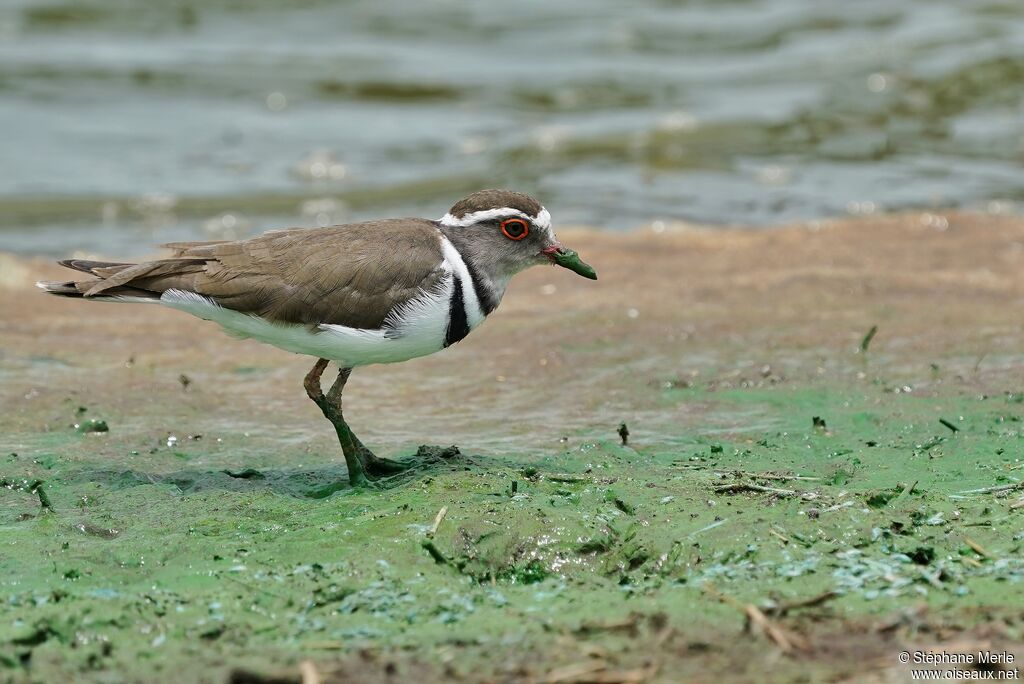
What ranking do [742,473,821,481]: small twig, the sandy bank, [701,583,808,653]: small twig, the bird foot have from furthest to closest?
the sandy bank < the bird foot < [742,473,821,481]: small twig < [701,583,808,653]: small twig

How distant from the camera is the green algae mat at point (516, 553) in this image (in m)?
4.78

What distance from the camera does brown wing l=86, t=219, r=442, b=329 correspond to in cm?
682

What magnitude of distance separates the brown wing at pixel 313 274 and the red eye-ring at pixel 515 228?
0.41 m

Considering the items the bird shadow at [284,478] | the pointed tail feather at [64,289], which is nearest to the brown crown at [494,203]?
the bird shadow at [284,478]

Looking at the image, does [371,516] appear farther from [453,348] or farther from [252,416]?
[453,348]

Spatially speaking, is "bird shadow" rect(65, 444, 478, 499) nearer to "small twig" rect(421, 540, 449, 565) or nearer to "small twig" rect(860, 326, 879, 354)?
"small twig" rect(421, 540, 449, 565)

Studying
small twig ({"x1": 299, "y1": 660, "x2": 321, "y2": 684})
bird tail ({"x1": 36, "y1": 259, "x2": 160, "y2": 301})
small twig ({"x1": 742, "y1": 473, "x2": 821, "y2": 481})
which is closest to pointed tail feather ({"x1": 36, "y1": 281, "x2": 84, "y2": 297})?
bird tail ({"x1": 36, "y1": 259, "x2": 160, "y2": 301})

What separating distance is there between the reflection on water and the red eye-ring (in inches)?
315

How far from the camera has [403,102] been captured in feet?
67.5

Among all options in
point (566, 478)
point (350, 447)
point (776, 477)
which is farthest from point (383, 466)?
point (776, 477)

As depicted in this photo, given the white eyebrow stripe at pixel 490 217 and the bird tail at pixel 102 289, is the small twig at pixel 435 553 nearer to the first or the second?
the white eyebrow stripe at pixel 490 217

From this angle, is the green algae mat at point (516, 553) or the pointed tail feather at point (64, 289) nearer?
the green algae mat at point (516, 553)

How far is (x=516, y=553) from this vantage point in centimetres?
577

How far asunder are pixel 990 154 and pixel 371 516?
13788mm
